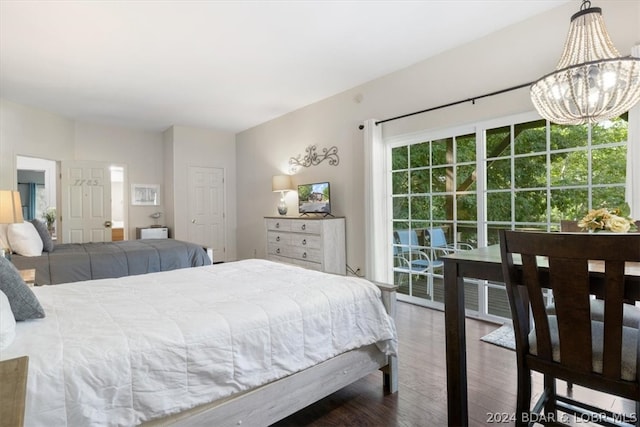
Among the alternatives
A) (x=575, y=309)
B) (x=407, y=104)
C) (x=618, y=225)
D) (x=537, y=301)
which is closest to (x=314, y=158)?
(x=407, y=104)

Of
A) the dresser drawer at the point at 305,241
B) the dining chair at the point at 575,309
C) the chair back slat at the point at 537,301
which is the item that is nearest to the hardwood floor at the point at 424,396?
the dining chair at the point at 575,309

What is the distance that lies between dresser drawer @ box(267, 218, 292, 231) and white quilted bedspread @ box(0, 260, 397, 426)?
8.44 feet

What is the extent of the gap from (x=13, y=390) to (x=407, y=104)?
3.85 metres

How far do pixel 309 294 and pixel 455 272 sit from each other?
747 mm

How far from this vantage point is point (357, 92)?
14.2ft

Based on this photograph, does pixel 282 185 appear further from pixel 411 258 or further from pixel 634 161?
pixel 634 161

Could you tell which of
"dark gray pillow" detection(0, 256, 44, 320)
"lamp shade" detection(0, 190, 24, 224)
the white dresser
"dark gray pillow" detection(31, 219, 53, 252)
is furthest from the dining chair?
"dark gray pillow" detection(31, 219, 53, 252)

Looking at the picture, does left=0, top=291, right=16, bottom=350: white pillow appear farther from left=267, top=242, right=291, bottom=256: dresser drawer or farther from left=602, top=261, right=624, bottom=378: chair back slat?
left=267, top=242, right=291, bottom=256: dresser drawer

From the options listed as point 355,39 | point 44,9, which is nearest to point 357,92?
point 355,39

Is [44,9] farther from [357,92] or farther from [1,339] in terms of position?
[357,92]

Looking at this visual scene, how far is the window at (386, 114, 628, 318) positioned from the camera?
8.58ft

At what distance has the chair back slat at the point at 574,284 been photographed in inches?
39.8

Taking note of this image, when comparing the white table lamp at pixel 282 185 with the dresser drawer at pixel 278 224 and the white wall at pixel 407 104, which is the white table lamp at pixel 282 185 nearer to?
the white wall at pixel 407 104

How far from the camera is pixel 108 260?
11.5 feet
